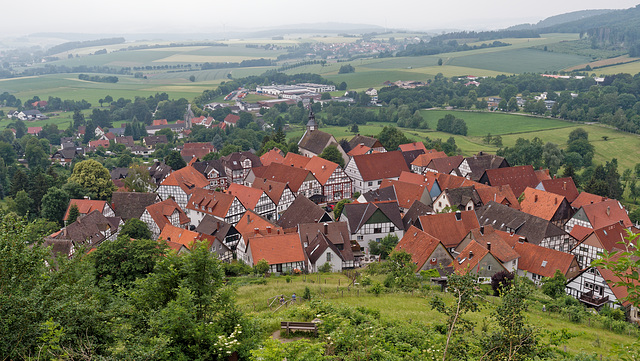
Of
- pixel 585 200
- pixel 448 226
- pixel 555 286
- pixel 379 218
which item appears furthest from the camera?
pixel 585 200

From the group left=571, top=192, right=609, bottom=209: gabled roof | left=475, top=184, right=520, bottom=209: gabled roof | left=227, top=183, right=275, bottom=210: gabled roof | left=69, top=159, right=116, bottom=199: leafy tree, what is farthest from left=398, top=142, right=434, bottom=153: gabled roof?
left=69, top=159, right=116, bottom=199: leafy tree

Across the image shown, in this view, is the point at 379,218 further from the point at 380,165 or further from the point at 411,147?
the point at 411,147

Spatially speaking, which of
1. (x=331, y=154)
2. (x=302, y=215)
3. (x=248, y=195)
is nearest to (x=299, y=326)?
(x=302, y=215)

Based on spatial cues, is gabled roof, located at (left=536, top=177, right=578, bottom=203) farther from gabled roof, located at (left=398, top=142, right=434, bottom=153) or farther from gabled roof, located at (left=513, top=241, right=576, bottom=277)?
gabled roof, located at (left=398, top=142, right=434, bottom=153)

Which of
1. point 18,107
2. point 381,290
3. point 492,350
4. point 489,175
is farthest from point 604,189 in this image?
point 18,107

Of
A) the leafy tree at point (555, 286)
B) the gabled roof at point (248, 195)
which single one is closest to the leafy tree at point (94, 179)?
the gabled roof at point (248, 195)
